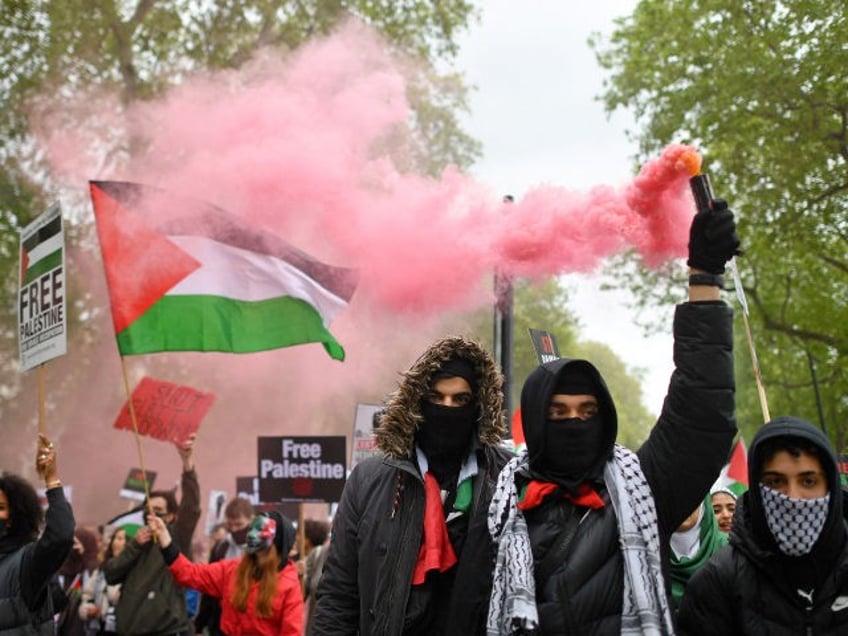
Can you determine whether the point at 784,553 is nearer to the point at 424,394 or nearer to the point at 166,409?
the point at 424,394

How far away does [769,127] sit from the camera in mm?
15578

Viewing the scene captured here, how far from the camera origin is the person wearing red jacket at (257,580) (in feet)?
22.7

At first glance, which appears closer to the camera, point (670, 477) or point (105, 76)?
point (670, 477)

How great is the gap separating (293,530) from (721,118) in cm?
1111

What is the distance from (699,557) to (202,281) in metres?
6.66

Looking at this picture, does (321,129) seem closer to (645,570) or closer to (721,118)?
(721,118)

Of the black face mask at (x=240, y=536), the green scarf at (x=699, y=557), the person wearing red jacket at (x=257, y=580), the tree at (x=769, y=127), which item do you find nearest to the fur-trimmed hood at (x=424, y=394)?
the green scarf at (x=699, y=557)

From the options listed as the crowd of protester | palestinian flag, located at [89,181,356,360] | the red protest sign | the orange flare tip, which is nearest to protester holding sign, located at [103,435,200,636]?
A: palestinian flag, located at [89,181,356,360]

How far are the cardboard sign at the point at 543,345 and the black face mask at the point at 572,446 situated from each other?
317cm

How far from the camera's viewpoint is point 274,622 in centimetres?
694

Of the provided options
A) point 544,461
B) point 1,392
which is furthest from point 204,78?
point 544,461

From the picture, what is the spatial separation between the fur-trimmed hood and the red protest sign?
7570mm

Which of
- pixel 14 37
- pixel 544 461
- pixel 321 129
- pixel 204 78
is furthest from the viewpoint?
pixel 204 78

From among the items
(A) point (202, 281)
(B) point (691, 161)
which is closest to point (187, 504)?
(A) point (202, 281)
